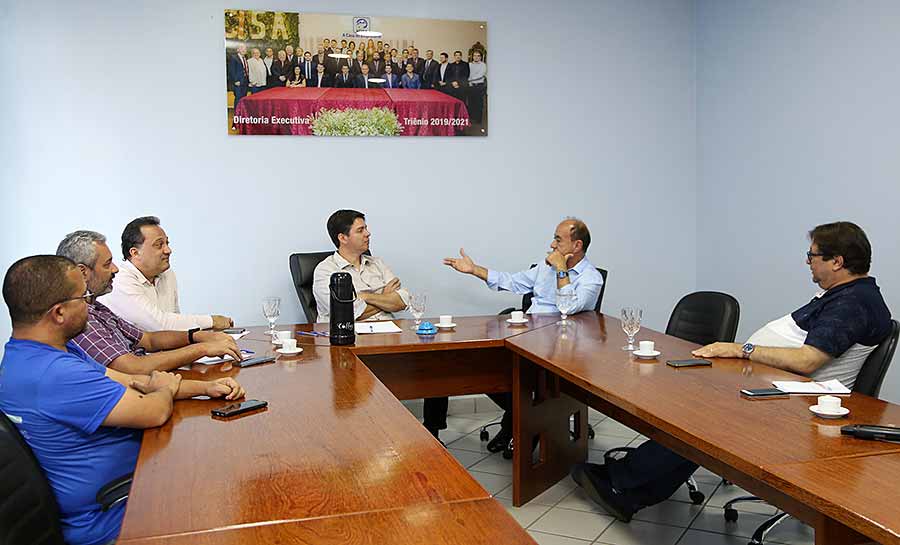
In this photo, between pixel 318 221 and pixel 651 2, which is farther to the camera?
pixel 651 2

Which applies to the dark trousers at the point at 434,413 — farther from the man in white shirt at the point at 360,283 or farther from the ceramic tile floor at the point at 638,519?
the ceramic tile floor at the point at 638,519

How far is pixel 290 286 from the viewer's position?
5.11 metres

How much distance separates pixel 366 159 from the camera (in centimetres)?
516

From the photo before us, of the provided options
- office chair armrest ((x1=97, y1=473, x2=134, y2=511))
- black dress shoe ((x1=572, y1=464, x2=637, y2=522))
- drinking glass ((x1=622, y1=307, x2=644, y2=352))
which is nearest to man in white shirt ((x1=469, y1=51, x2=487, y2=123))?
drinking glass ((x1=622, y1=307, x2=644, y2=352))

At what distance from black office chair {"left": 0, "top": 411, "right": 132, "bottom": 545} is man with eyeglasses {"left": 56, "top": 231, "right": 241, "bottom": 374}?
698 millimetres

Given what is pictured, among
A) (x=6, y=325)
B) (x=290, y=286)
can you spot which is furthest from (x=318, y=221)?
(x=6, y=325)

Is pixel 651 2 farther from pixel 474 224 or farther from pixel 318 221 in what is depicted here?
pixel 318 221

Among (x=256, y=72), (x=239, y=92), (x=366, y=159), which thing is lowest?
(x=366, y=159)

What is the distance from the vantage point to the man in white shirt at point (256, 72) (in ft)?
16.2

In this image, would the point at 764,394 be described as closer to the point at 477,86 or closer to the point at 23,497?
the point at 23,497

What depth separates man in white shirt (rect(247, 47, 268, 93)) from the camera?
4.93m

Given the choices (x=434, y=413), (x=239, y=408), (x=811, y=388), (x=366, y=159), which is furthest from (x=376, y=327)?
(x=811, y=388)

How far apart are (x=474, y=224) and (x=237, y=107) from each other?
165cm

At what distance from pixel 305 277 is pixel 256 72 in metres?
1.30
